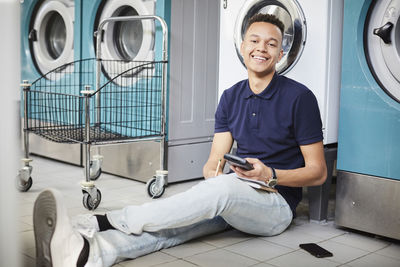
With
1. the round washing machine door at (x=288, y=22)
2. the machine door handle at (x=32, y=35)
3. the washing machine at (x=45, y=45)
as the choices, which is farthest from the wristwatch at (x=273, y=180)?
the machine door handle at (x=32, y=35)

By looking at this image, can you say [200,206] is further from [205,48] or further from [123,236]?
[205,48]

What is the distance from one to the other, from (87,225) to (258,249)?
2.28 feet

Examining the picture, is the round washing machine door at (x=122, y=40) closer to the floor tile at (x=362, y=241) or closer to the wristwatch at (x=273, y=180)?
the wristwatch at (x=273, y=180)

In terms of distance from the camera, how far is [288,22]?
7.77ft

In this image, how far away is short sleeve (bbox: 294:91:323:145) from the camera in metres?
2.02

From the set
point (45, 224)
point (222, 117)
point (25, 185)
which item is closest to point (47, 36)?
point (25, 185)

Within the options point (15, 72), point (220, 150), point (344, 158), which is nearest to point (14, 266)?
point (15, 72)

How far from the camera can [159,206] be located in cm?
179

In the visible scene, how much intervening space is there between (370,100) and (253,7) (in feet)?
2.58

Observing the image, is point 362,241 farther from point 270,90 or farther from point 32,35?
point 32,35

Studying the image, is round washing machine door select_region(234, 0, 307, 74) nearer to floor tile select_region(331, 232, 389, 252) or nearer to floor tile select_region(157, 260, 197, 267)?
floor tile select_region(331, 232, 389, 252)

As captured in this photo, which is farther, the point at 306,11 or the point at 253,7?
the point at 253,7

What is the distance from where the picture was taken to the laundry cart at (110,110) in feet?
9.07

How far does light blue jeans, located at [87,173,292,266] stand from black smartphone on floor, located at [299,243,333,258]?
8.6 inches
